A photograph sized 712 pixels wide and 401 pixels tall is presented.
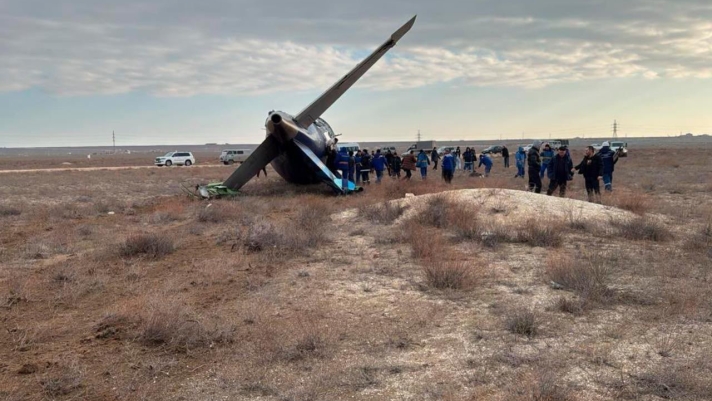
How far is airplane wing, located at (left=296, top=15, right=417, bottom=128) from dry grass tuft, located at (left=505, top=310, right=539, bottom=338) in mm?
15241

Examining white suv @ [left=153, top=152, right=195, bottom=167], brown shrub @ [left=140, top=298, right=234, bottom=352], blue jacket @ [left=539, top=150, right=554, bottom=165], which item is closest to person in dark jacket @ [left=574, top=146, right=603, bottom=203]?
blue jacket @ [left=539, top=150, right=554, bottom=165]

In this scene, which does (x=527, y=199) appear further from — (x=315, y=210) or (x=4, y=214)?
(x=4, y=214)

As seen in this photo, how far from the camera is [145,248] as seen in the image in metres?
10.3

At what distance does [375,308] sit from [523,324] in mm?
1936

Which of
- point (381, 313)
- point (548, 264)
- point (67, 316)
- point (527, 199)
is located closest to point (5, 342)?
point (67, 316)

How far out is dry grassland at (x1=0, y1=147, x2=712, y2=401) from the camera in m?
4.77

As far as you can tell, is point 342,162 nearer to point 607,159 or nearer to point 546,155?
point 546,155

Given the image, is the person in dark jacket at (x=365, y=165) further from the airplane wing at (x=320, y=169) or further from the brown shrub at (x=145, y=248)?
the brown shrub at (x=145, y=248)

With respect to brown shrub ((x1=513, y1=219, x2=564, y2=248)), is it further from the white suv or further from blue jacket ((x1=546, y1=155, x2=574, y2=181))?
the white suv

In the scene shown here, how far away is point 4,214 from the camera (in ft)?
55.5

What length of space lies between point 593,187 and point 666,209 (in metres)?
2.03

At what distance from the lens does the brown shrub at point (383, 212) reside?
13.4 meters

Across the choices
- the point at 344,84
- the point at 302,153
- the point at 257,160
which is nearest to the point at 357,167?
the point at 344,84

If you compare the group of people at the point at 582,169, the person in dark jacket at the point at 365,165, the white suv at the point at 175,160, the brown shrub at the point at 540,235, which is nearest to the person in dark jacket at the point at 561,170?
the group of people at the point at 582,169
